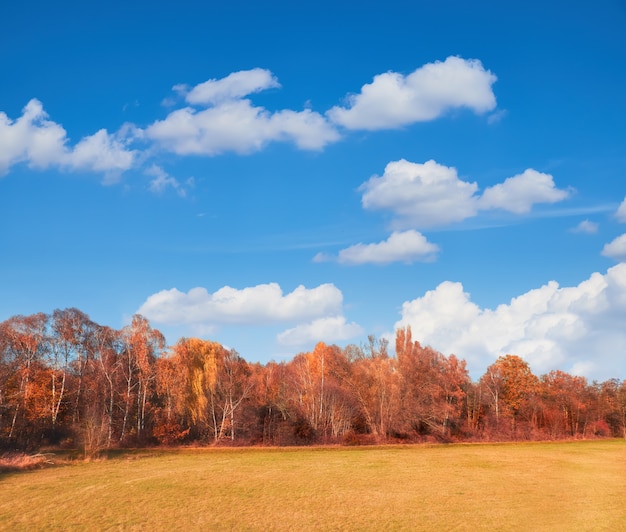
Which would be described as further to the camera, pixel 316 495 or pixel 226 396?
pixel 226 396

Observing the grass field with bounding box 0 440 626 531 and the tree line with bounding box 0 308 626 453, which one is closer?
the grass field with bounding box 0 440 626 531

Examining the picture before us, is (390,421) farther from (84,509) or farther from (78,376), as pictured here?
(84,509)

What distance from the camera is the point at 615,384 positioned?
9838 cm

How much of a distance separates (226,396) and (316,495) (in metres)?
40.3

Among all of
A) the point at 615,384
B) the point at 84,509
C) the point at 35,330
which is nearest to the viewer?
the point at 84,509

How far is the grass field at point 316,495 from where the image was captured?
A: 22.3 m

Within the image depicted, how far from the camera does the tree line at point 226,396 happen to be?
56.7m

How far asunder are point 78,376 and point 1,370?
12888 millimetres

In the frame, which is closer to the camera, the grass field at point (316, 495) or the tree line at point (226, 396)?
the grass field at point (316, 495)

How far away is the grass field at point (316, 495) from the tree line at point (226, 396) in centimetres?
1576

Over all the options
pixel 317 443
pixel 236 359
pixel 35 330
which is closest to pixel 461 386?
pixel 317 443

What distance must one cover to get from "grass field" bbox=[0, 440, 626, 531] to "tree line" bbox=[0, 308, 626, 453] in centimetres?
1576

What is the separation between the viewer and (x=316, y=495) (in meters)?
28.5

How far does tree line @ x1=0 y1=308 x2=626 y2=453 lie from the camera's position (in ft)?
186
